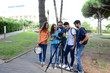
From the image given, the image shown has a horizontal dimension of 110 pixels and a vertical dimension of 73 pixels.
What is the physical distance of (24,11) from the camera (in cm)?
9638

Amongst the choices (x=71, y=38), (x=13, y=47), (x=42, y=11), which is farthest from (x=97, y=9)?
(x=71, y=38)

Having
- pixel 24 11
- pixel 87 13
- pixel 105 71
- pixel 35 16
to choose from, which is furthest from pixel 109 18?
pixel 24 11

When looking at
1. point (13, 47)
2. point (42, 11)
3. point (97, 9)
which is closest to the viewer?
point (13, 47)

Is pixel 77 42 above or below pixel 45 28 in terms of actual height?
below

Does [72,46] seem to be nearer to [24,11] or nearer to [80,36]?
[80,36]

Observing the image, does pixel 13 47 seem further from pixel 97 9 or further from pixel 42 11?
pixel 97 9

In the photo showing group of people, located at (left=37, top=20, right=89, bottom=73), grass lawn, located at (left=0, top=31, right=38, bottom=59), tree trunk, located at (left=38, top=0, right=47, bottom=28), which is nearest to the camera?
group of people, located at (left=37, top=20, right=89, bottom=73)

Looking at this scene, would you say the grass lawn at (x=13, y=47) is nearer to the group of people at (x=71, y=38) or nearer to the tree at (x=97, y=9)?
the group of people at (x=71, y=38)

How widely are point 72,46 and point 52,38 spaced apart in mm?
738

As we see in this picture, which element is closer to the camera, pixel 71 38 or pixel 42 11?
pixel 71 38

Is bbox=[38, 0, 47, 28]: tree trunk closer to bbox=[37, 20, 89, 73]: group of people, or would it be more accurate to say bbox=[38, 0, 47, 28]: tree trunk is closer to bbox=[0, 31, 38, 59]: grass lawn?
bbox=[0, 31, 38, 59]: grass lawn

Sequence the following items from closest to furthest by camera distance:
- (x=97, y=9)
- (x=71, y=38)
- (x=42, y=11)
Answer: (x=71, y=38) → (x=42, y=11) → (x=97, y=9)

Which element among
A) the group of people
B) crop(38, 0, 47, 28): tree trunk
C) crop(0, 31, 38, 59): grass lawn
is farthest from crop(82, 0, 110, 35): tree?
the group of people

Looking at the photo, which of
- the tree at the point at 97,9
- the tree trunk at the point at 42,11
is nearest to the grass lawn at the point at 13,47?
the tree trunk at the point at 42,11
